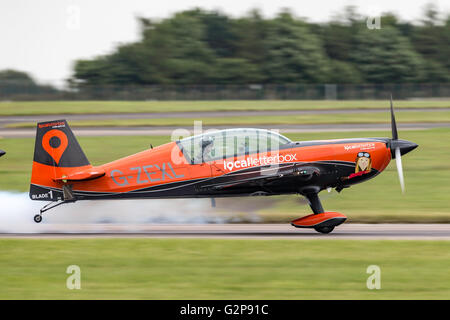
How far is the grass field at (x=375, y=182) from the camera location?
1532cm

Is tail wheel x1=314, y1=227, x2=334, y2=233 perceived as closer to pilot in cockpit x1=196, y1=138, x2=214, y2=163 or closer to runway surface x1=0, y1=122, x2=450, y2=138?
pilot in cockpit x1=196, y1=138, x2=214, y2=163

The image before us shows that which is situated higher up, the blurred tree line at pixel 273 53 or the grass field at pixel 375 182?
the blurred tree line at pixel 273 53

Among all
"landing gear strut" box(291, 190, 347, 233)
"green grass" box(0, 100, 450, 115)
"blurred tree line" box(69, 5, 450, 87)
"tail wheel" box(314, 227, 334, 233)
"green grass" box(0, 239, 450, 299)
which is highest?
"blurred tree line" box(69, 5, 450, 87)

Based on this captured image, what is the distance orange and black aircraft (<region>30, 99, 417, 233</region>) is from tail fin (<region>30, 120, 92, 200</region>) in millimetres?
32

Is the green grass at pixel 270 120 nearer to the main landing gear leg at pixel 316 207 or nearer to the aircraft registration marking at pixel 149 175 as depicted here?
the main landing gear leg at pixel 316 207

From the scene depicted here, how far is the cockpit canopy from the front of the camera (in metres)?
13.3

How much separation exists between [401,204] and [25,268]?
9734 mm

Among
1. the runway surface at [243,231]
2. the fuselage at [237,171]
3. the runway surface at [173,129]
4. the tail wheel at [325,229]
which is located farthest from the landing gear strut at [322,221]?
the runway surface at [173,129]

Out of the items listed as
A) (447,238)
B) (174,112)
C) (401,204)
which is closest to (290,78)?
(174,112)

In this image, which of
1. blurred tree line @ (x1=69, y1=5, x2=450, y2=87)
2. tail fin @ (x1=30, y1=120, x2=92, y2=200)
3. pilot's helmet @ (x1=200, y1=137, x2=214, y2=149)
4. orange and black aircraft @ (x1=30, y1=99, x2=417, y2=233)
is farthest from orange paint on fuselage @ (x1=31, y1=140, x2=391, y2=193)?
blurred tree line @ (x1=69, y1=5, x2=450, y2=87)

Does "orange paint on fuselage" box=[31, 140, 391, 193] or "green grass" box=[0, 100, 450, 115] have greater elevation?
"green grass" box=[0, 100, 450, 115]

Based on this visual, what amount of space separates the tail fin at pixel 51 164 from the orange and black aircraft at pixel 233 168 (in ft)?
0.10

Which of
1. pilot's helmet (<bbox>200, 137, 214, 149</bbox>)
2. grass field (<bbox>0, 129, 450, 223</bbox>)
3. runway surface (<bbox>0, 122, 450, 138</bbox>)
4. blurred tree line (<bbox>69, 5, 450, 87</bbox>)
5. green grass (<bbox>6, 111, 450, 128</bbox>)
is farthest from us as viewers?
blurred tree line (<bbox>69, 5, 450, 87</bbox>)

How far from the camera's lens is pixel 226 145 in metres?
13.3
